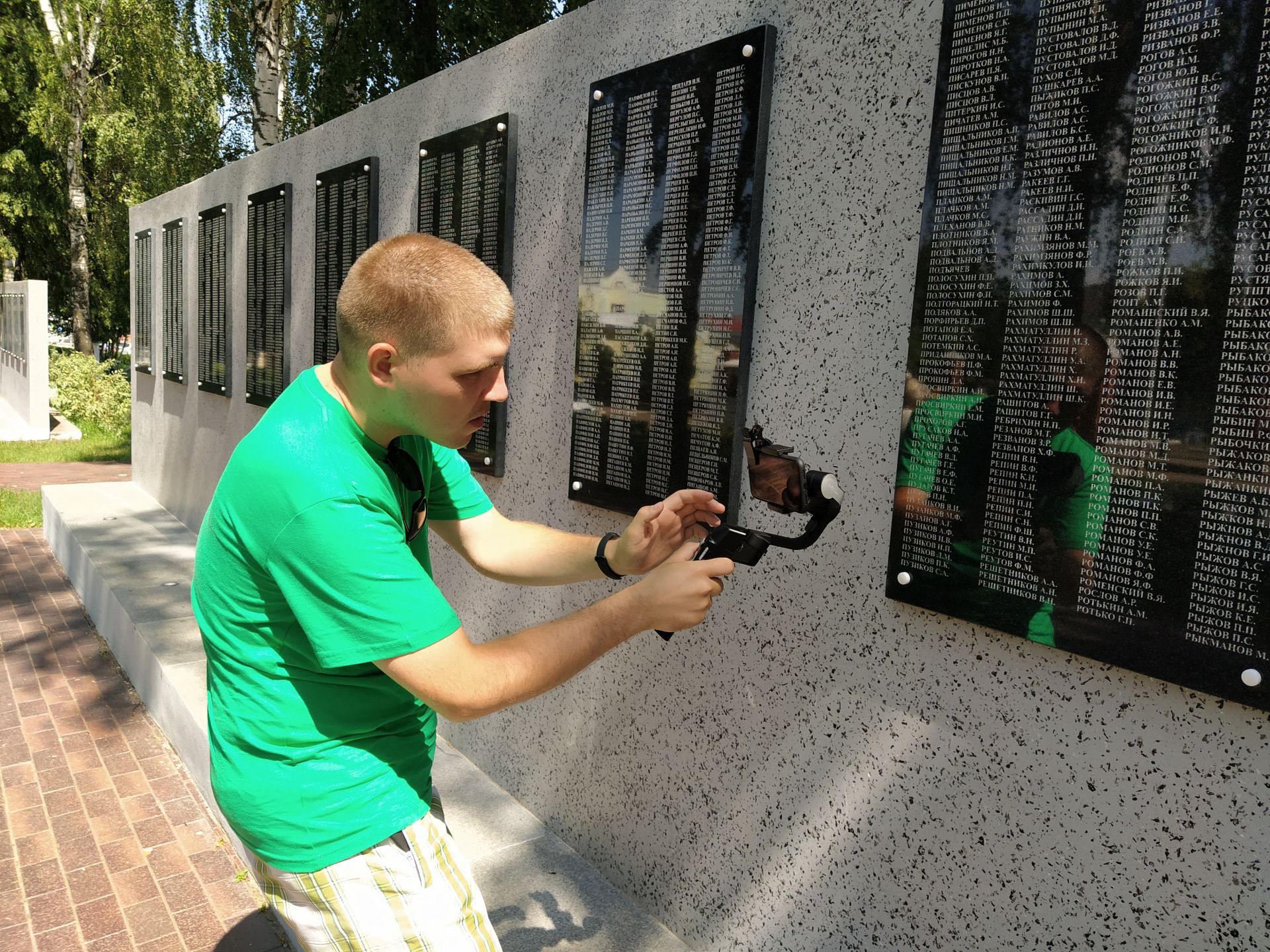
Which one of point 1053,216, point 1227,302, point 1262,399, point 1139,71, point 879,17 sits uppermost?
point 879,17

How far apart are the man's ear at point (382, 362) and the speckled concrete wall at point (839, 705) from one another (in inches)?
45.3

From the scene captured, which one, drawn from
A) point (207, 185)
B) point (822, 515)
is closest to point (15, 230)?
point (207, 185)

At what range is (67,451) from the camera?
13.7m

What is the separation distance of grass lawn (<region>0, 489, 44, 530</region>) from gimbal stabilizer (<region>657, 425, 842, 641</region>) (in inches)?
369

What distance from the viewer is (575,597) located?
3.32 metres

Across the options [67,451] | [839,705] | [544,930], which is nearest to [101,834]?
[544,930]

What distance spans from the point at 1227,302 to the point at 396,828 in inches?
65.6

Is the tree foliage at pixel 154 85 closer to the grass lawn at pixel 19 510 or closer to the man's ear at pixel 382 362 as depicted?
the grass lawn at pixel 19 510

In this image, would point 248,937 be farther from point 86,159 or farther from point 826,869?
point 86,159

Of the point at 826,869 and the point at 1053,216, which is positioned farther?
the point at 826,869

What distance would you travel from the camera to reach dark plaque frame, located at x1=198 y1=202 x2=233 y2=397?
6.72 meters

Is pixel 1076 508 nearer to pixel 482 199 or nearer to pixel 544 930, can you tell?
pixel 544 930

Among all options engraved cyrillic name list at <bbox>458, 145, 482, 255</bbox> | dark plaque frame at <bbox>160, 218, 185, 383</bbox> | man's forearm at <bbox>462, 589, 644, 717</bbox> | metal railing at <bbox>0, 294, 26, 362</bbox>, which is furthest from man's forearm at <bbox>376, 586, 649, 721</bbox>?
metal railing at <bbox>0, 294, 26, 362</bbox>

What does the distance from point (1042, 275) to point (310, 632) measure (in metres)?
1.47
